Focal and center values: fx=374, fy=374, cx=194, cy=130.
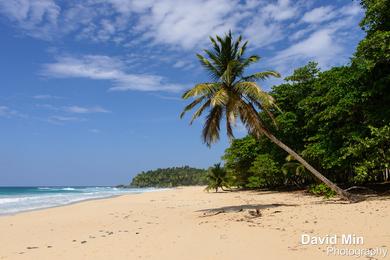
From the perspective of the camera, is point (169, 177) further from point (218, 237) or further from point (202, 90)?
point (218, 237)

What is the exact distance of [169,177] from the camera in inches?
6550

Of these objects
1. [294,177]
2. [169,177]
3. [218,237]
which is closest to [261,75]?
[218,237]

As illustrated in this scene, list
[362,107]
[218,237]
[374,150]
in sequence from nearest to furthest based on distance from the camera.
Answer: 1. [218,237]
2. [374,150]
3. [362,107]

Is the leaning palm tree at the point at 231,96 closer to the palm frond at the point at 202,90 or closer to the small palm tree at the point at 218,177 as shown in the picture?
the palm frond at the point at 202,90

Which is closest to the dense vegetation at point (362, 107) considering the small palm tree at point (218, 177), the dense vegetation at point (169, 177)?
the small palm tree at point (218, 177)

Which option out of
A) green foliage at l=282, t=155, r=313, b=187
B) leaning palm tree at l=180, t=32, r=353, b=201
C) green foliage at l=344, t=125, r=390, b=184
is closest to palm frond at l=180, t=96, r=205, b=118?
leaning palm tree at l=180, t=32, r=353, b=201

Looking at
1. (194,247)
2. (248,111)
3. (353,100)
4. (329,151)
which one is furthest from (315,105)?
(194,247)

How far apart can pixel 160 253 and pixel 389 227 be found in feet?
16.7

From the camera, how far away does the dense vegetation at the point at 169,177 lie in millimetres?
158250

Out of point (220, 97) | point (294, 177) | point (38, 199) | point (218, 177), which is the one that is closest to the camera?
point (220, 97)

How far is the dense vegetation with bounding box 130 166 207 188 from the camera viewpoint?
158250mm

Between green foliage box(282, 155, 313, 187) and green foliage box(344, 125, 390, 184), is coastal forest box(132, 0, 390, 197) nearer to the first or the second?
green foliage box(344, 125, 390, 184)

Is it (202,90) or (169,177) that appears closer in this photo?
(202,90)

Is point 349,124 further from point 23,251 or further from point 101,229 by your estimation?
point 23,251
